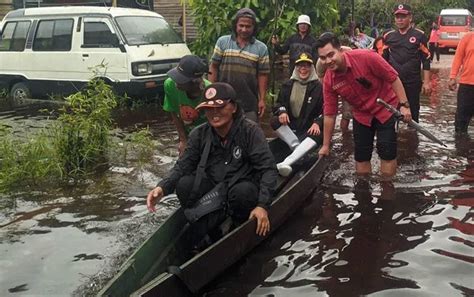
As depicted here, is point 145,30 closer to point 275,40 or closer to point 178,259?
point 275,40

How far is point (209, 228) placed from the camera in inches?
172

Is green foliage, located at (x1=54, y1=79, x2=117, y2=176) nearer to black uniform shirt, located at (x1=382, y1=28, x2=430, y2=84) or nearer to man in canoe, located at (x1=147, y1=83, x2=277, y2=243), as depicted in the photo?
man in canoe, located at (x1=147, y1=83, x2=277, y2=243)

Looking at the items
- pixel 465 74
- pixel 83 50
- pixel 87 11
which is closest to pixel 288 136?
pixel 465 74

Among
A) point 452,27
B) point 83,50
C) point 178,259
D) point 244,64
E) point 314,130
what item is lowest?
point 178,259

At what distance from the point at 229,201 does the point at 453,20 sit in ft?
82.6

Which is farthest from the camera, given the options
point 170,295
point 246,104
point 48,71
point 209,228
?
point 48,71

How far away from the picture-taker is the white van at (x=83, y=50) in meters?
11.0

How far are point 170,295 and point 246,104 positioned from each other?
339 cm

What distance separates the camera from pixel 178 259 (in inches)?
168

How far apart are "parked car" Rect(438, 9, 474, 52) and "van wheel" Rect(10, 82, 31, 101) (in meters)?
19.2

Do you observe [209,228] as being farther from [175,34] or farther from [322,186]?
[175,34]

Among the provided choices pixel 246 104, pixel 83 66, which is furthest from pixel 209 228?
pixel 83 66

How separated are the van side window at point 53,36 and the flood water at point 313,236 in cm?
550

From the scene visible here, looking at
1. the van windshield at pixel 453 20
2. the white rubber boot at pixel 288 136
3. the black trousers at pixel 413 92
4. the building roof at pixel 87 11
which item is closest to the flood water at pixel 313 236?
the white rubber boot at pixel 288 136
